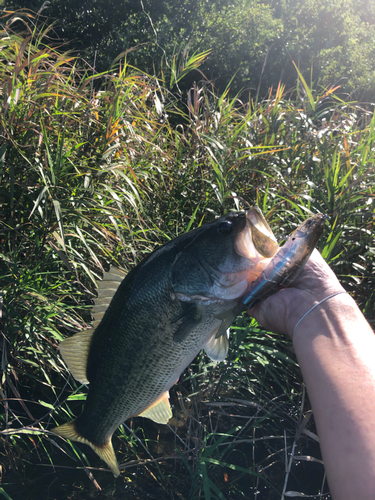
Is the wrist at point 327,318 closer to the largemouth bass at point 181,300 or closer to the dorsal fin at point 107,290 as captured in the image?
the largemouth bass at point 181,300

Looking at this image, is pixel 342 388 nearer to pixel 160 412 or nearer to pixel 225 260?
pixel 225 260

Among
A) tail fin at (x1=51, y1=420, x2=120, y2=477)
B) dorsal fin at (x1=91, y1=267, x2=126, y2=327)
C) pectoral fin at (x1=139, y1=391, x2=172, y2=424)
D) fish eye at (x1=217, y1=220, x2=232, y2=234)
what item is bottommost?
tail fin at (x1=51, y1=420, x2=120, y2=477)

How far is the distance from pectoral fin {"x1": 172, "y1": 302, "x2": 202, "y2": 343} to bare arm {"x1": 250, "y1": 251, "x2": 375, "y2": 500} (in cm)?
42

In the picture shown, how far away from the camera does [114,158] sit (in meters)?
3.12

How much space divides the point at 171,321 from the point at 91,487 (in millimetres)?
1504

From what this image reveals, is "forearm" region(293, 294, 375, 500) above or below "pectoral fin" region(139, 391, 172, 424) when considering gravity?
above

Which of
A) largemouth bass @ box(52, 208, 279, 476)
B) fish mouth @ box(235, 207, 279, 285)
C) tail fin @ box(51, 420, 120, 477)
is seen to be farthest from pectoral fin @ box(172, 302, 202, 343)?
tail fin @ box(51, 420, 120, 477)

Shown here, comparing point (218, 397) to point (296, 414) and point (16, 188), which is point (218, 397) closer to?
point (296, 414)

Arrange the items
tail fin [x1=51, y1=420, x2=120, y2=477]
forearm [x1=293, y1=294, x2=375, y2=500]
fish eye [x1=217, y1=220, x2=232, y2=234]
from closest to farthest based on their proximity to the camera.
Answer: forearm [x1=293, y1=294, x2=375, y2=500] < fish eye [x1=217, y1=220, x2=232, y2=234] < tail fin [x1=51, y1=420, x2=120, y2=477]

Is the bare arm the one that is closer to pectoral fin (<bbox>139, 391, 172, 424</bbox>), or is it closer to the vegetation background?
pectoral fin (<bbox>139, 391, 172, 424</bbox>)

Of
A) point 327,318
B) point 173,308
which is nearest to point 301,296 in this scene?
point 327,318

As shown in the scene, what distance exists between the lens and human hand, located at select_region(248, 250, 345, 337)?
5.43 ft

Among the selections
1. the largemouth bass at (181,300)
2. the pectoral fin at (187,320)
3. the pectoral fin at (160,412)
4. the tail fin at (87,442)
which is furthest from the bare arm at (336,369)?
the tail fin at (87,442)

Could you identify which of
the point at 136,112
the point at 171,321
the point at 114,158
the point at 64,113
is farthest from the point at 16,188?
the point at 171,321
